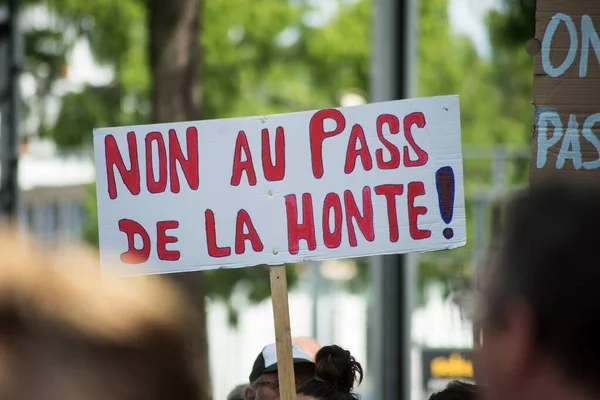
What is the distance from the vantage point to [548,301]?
0.97 m

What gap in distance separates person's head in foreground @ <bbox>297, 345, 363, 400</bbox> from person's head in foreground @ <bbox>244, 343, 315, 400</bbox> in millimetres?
47

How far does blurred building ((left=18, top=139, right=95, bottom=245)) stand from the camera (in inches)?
324

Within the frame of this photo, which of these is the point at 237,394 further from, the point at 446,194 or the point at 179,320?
the point at 179,320

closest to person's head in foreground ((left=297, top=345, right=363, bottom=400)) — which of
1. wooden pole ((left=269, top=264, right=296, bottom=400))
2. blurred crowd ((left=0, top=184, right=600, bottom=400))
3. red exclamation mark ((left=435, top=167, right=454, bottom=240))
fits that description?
wooden pole ((left=269, top=264, right=296, bottom=400))

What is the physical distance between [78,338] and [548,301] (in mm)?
457

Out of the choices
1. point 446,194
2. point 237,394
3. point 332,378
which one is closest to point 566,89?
point 446,194

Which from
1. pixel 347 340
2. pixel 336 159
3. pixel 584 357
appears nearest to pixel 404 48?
pixel 336 159

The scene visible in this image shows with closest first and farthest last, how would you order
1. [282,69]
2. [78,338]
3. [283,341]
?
[78,338], [283,341], [282,69]

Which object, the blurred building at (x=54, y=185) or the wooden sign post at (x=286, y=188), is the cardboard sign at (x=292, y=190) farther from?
the blurred building at (x=54, y=185)

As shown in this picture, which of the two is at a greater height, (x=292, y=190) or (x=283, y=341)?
(x=292, y=190)

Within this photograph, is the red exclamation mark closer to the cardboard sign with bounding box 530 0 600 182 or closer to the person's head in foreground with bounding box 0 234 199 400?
the cardboard sign with bounding box 530 0 600 182

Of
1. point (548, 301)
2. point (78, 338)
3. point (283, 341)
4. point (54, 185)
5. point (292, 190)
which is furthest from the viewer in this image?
point (54, 185)

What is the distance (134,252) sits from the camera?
2.15 meters

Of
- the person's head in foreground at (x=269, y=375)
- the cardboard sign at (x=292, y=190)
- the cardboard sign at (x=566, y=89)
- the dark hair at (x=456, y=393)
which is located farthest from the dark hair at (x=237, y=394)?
the cardboard sign at (x=566, y=89)
